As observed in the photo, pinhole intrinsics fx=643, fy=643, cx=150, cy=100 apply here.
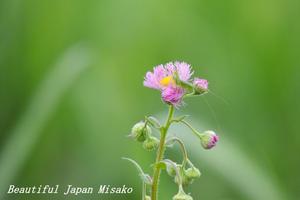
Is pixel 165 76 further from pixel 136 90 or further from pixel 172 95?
pixel 136 90

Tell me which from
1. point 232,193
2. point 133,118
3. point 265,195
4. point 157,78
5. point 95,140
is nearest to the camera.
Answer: point 157,78

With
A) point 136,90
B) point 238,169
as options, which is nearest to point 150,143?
point 238,169

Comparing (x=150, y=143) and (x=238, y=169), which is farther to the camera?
(x=238, y=169)

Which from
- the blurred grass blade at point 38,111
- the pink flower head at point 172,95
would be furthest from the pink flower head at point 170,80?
the blurred grass blade at point 38,111

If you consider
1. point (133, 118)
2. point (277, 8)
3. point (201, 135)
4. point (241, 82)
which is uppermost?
point (277, 8)

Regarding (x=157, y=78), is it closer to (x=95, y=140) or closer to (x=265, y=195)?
(x=265, y=195)

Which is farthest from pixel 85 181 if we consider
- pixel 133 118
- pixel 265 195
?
pixel 265 195

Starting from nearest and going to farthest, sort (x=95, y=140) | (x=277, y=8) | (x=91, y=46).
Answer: (x=95, y=140) < (x=91, y=46) < (x=277, y=8)

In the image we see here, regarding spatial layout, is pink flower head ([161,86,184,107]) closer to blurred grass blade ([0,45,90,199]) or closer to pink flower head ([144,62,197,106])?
pink flower head ([144,62,197,106])
